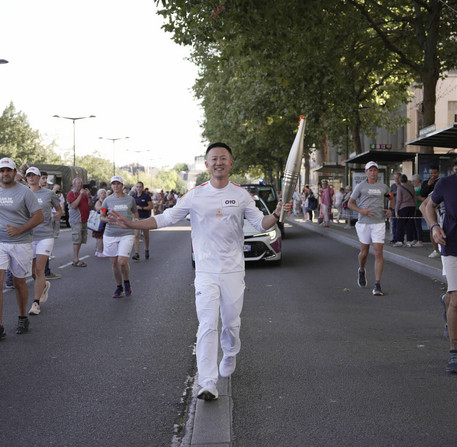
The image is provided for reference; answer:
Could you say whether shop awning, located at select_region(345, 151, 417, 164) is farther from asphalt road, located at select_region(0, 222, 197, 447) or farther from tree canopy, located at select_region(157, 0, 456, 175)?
asphalt road, located at select_region(0, 222, 197, 447)

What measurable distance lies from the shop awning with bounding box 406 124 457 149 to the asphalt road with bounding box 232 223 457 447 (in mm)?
5887

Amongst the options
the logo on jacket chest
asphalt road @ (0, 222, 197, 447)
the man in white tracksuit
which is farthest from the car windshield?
the logo on jacket chest

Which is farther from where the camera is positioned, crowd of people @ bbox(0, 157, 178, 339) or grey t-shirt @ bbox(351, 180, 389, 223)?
grey t-shirt @ bbox(351, 180, 389, 223)

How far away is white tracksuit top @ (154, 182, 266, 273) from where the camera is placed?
4867mm

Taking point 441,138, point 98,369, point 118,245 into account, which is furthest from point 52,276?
point 441,138

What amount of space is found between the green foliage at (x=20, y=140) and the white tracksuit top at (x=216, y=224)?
72201 mm

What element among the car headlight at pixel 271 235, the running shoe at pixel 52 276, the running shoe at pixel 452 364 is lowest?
the running shoe at pixel 52 276

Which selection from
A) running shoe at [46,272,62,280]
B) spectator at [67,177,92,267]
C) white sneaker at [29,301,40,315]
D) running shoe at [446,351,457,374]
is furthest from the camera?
spectator at [67,177,92,267]

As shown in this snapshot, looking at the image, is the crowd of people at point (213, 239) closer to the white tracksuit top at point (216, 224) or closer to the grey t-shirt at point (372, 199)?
the white tracksuit top at point (216, 224)

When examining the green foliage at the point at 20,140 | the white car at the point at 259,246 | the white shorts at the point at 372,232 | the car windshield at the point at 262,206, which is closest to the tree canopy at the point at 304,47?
the car windshield at the point at 262,206

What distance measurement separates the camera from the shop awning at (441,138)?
15359 millimetres

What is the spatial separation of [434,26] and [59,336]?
14888 millimetres

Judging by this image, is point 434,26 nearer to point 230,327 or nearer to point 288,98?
point 288,98

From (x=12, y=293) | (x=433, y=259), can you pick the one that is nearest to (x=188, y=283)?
(x=12, y=293)
